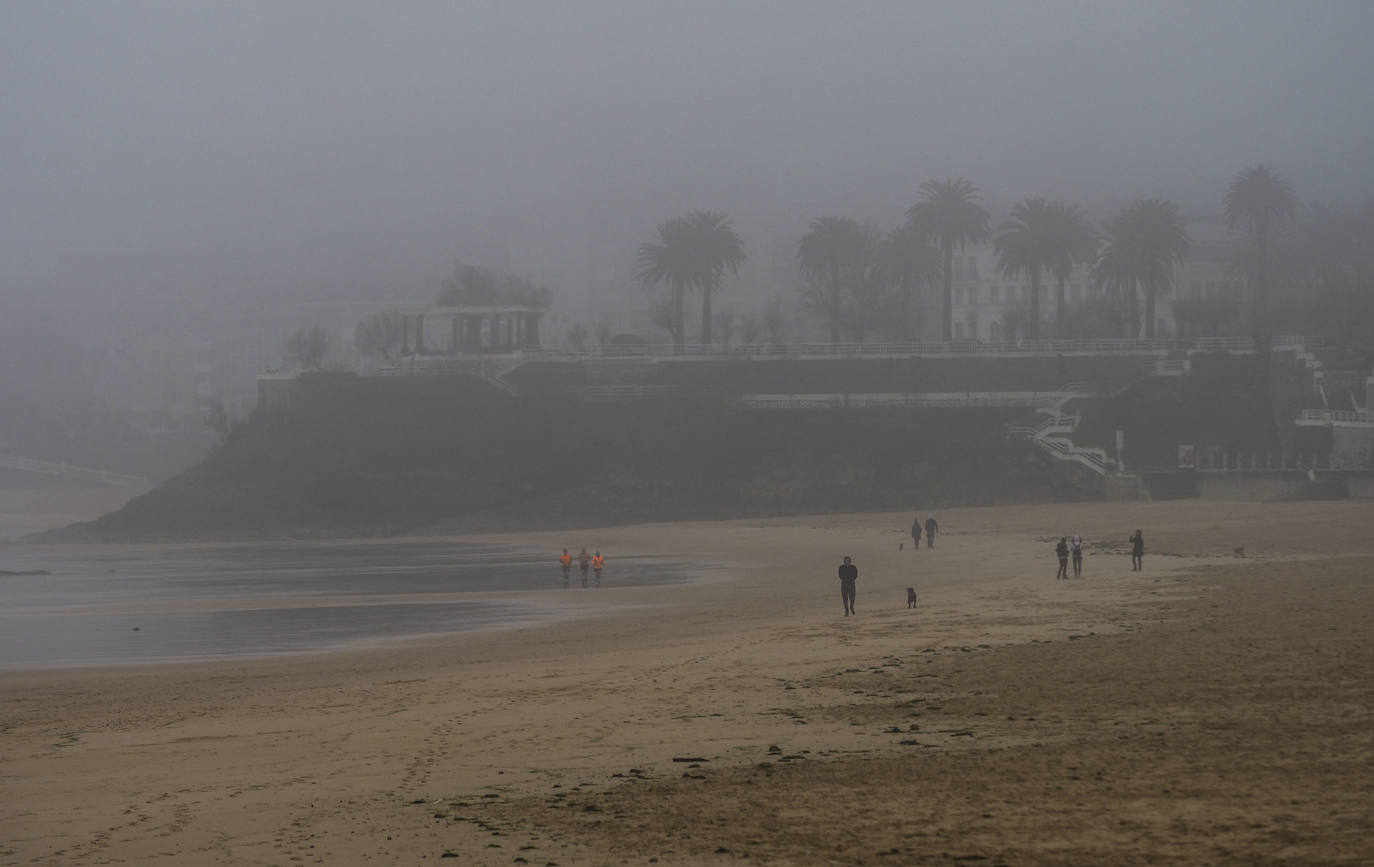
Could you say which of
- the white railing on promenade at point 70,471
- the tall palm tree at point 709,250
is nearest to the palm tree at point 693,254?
the tall palm tree at point 709,250

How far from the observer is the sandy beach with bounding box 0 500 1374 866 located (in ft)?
43.8

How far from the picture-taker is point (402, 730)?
19.9m

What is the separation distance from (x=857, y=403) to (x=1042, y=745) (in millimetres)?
78025

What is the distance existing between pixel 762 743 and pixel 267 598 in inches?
1272

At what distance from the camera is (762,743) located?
1761 cm

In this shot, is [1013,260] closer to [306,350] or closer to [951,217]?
[951,217]

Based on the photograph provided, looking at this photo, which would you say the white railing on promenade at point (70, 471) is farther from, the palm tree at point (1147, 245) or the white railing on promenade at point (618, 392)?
the palm tree at point (1147, 245)

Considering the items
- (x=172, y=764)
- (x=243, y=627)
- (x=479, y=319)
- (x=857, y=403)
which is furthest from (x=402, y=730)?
(x=479, y=319)

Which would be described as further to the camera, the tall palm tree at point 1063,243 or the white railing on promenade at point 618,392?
the tall palm tree at point 1063,243

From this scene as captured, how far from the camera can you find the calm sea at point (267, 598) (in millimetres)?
34781

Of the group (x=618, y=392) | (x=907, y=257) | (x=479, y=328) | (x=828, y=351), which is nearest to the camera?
(x=618, y=392)

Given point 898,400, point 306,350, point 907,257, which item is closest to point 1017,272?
point 907,257

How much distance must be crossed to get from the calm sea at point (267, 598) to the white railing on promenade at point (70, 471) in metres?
76.8

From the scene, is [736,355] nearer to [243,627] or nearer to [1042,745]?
[243,627]
